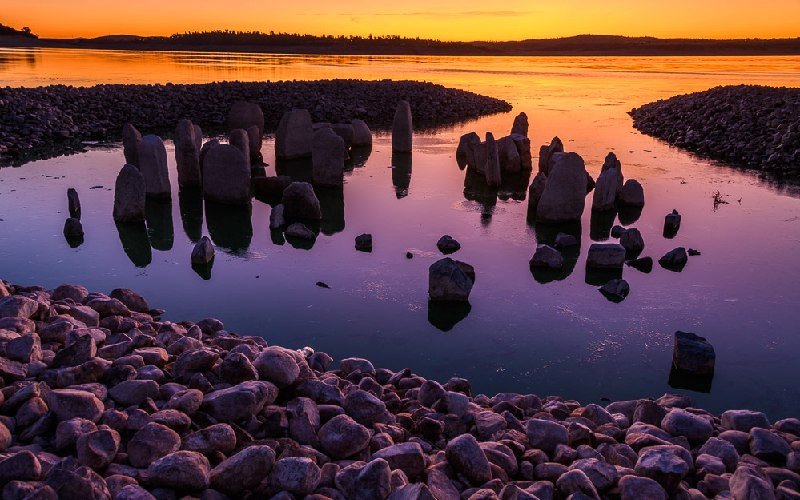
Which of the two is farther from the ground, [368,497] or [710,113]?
[710,113]

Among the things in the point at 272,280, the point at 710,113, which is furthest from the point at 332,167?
the point at 710,113

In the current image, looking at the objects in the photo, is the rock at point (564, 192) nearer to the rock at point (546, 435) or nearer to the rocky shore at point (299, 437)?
the rocky shore at point (299, 437)

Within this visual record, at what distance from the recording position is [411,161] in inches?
679

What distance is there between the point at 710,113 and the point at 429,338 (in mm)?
21082

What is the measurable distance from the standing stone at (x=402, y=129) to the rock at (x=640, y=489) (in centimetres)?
1543

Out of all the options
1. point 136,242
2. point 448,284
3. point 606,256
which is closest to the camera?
point 448,284

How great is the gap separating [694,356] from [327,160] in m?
9.30

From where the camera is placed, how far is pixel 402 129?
18.0m

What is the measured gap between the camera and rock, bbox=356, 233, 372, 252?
9.31 metres

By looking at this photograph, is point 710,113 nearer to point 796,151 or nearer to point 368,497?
point 796,151

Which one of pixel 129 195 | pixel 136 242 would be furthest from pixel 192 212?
pixel 136 242

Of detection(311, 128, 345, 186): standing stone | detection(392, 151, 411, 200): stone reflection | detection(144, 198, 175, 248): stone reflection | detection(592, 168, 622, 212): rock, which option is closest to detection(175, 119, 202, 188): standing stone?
detection(144, 198, 175, 248): stone reflection

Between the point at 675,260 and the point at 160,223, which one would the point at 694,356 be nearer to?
the point at 675,260

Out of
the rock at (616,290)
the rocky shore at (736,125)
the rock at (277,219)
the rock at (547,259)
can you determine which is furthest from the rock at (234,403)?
the rocky shore at (736,125)
